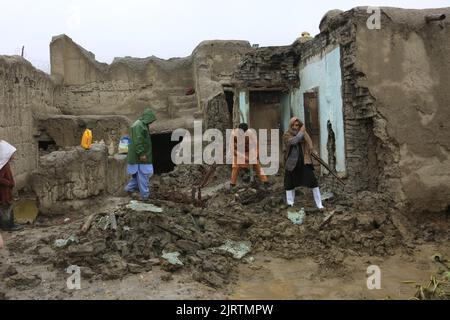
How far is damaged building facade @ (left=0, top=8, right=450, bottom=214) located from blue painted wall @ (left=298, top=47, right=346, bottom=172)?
0.02 m

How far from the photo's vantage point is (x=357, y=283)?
530cm

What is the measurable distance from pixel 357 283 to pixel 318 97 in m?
4.96

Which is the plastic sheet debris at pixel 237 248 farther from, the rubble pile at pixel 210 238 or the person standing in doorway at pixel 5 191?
the person standing in doorway at pixel 5 191

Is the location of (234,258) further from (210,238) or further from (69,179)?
(69,179)

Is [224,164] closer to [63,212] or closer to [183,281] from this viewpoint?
[63,212]

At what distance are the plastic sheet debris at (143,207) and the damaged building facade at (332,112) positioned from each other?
235 cm

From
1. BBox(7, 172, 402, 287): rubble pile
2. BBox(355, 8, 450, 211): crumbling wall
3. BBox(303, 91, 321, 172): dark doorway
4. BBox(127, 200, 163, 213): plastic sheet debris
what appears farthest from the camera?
BBox(303, 91, 321, 172): dark doorway

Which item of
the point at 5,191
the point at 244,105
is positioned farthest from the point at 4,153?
the point at 244,105

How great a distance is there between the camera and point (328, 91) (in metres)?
8.73

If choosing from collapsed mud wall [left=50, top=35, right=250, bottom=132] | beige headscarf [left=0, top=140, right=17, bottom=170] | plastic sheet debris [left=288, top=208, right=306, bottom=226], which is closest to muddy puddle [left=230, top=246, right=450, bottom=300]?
plastic sheet debris [left=288, top=208, right=306, bottom=226]

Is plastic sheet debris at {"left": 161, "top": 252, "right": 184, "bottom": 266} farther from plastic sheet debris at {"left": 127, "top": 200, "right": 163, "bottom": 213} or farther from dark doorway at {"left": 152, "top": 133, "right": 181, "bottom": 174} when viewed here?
dark doorway at {"left": 152, "top": 133, "right": 181, "bottom": 174}

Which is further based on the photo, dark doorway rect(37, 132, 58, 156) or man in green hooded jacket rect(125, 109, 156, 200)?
dark doorway rect(37, 132, 58, 156)

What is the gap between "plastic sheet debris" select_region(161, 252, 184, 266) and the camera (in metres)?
5.40
